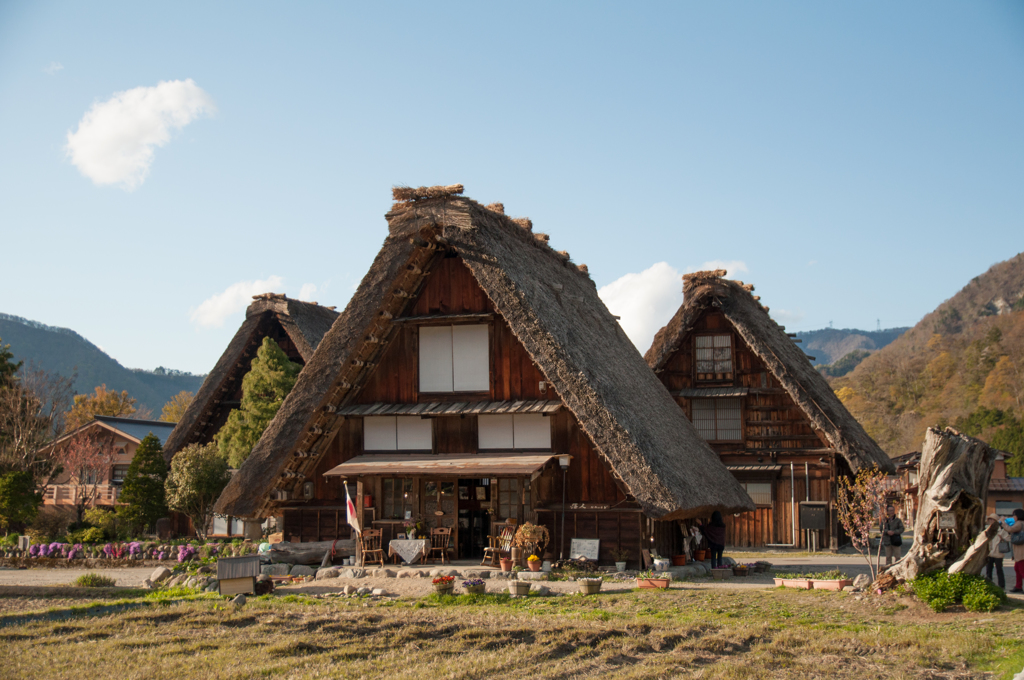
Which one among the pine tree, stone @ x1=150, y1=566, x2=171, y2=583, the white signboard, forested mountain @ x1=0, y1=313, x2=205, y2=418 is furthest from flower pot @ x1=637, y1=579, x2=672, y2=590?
forested mountain @ x1=0, y1=313, x2=205, y2=418

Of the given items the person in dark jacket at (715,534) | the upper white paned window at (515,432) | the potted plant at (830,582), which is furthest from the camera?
the upper white paned window at (515,432)

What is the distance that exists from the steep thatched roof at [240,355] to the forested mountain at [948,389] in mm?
38151

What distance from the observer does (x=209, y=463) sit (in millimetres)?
25938

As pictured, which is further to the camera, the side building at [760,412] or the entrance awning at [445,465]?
the side building at [760,412]

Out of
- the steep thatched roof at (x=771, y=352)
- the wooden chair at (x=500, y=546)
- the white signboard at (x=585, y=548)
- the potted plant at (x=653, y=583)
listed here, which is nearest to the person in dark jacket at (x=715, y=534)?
the white signboard at (x=585, y=548)

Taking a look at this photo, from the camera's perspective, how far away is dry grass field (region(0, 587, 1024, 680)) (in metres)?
9.16

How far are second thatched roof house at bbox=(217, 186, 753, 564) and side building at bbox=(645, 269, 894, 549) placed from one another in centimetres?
592

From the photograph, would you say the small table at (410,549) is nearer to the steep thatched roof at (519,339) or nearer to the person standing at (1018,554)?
the steep thatched roof at (519,339)

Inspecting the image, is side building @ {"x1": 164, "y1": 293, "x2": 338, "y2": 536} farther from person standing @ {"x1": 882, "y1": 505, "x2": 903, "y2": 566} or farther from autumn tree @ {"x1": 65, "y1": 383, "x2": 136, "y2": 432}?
autumn tree @ {"x1": 65, "y1": 383, "x2": 136, "y2": 432}

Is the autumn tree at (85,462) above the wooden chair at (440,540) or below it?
above

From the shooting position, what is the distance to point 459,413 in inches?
792

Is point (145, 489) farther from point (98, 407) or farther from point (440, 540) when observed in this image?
point (98, 407)

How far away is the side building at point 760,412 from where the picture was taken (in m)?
26.6

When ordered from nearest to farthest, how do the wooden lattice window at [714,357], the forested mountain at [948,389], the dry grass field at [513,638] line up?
the dry grass field at [513,638]
the wooden lattice window at [714,357]
the forested mountain at [948,389]
